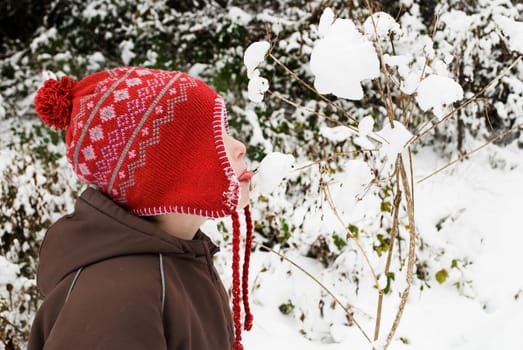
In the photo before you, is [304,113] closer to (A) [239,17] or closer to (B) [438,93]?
(A) [239,17]

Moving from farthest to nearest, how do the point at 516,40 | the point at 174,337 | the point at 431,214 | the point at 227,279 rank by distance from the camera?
the point at 431,214
the point at 227,279
the point at 516,40
the point at 174,337

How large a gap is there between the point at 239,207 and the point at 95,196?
0.38 meters

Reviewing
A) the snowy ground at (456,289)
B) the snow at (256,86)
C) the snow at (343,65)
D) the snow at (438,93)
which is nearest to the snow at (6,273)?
the snowy ground at (456,289)

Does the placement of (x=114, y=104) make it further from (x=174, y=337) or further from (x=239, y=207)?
(x=174, y=337)

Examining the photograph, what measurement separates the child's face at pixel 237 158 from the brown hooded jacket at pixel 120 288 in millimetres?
181

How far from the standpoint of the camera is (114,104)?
1.10 metres

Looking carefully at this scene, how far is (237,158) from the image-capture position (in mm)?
1245

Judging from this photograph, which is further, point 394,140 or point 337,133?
point 337,133

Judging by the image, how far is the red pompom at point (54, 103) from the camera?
1.16 meters

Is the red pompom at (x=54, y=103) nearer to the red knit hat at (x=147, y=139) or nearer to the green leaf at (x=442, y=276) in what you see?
the red knit hat at (x=147, y=139)

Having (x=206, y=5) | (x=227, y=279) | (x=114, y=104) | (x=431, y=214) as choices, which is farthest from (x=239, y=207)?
(x=206, y=5)

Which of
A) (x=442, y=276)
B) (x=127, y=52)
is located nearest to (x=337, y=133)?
(x=442, y=276)

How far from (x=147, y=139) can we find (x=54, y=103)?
28 centimetres

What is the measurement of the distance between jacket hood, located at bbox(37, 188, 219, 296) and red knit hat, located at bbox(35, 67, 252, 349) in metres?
0.05
